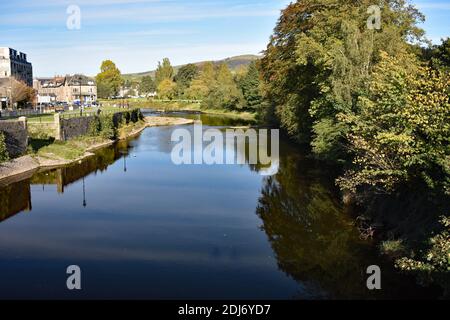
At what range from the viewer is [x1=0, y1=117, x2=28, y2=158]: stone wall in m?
33.8

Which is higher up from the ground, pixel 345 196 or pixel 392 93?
pixel 392 93

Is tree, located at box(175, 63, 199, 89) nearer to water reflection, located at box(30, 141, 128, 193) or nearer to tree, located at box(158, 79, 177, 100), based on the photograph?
tree, located at box(158, 79, 177, 100)

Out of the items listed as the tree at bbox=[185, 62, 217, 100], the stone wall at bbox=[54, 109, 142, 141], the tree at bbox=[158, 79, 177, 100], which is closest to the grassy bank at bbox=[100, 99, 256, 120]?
the tree at bbox=[185, 62, 217, 100]

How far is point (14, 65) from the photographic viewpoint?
4193 inches

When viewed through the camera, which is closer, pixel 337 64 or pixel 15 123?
pixel 337 64

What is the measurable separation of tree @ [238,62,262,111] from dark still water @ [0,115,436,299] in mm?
55668

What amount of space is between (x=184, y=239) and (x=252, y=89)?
2769 inches

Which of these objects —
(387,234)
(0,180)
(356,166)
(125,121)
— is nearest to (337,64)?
(356,166)

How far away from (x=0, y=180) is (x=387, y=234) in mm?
23795

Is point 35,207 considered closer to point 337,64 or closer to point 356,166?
point 356,166

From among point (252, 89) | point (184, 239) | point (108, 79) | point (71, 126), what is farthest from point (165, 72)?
point (184, 239)

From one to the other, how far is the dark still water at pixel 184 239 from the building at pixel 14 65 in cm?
→ 7698
